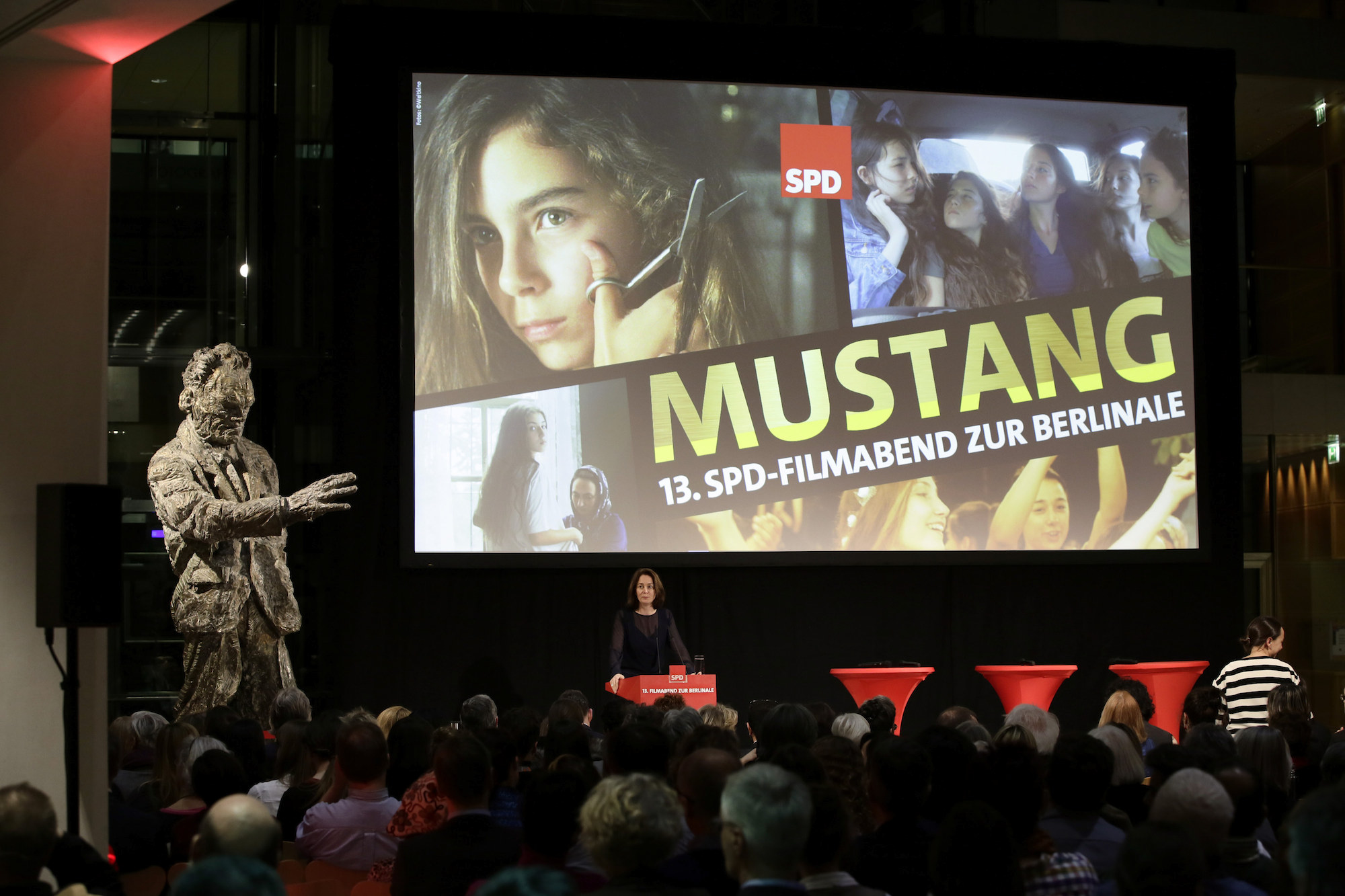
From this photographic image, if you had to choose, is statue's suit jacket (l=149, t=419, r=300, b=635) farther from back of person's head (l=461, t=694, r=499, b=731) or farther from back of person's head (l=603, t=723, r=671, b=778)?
back of person's head (l=603, t=723, r=671, b=778)

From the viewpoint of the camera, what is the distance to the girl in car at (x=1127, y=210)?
363 inches

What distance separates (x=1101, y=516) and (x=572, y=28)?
15.2 feet

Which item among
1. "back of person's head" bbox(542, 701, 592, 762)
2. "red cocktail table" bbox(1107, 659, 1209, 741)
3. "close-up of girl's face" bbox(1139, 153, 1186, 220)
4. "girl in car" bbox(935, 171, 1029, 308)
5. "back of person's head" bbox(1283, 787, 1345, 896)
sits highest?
"close-up of girl's face" bbox(1139, 153, 1186, 220)

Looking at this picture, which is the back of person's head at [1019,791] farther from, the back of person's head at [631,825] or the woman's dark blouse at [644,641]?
the woman's dark blouse at [644,641]

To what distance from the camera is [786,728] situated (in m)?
4.11

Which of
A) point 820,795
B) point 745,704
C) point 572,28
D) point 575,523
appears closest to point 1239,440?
point 745,704

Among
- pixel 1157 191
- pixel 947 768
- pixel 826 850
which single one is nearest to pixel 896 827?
pixel 947 768

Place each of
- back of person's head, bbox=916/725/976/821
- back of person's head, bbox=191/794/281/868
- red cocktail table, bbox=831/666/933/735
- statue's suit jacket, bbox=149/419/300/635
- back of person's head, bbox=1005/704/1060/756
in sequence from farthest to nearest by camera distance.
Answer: red cocktail table, bbox=831/666/933/735, statue's suit jacket, bbox=149/419/300/635, back of person's head, bbox=1005/704/1060/756, back of person's head, bbox=916/725/976/821, back of person's head, bbox=191/794/281/868

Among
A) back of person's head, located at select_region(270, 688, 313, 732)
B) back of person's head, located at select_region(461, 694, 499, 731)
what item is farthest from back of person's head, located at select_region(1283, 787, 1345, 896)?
back of person's head, located at select_region(270, 688, 313, 732)

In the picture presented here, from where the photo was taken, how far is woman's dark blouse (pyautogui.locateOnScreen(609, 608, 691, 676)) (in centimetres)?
749

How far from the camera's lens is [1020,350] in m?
8.98

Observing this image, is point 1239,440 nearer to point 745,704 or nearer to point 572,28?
point 745,704

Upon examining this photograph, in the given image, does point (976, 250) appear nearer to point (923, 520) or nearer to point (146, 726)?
point (923, 520)

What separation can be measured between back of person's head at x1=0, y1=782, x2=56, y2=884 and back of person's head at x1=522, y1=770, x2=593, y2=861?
34.5 inches
